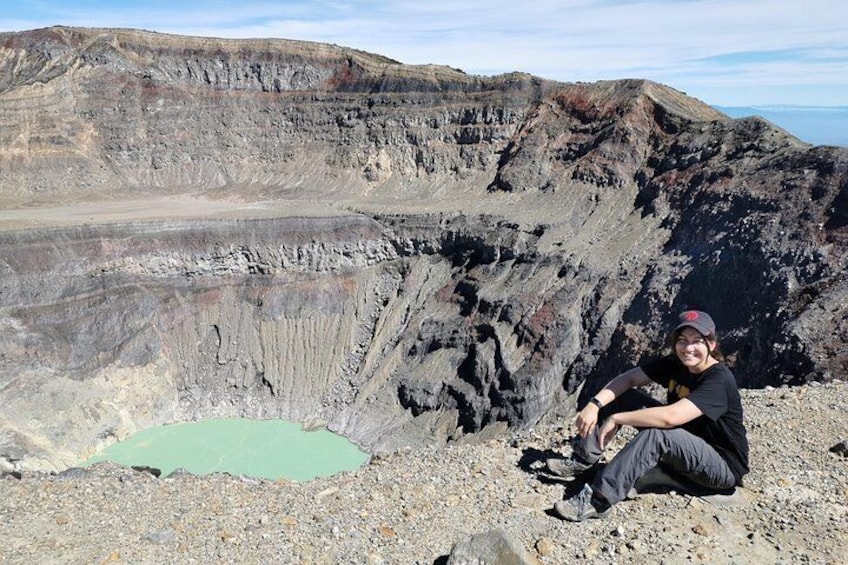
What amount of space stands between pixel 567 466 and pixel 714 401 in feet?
7.24

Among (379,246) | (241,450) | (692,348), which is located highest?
(692,348)

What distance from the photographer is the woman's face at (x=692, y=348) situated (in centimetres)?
687

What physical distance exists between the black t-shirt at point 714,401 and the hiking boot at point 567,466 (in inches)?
52.7

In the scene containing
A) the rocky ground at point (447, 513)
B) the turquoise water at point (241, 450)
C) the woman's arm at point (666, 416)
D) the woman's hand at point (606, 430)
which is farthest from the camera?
the turquoise water at point (241, 450)

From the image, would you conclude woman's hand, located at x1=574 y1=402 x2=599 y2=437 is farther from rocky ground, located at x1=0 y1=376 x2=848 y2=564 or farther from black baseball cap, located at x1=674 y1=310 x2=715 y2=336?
black baseball cap, located at x1=674 y1=310 x2=715 y2=336

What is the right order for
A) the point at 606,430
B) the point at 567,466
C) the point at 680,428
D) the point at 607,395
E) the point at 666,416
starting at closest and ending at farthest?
the point at 666,416 → the point at 680,428 → the point at 606,430 → the point at 607,395 → the point at 567,466

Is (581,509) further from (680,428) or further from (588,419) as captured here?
(680,428)

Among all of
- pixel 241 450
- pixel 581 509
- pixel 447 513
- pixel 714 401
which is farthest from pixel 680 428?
pixel 241 450

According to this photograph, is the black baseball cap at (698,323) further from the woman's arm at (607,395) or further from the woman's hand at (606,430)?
the woman's hand at (606,430)

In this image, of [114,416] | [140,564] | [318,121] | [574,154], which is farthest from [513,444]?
[318,121]

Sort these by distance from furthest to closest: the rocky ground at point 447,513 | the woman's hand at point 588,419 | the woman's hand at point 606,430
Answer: the woman's hand at point 588,419 < the woman's hand at point 606,430 < the rocky ground at point 447,513

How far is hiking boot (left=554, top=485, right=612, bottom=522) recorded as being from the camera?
739 centimetres

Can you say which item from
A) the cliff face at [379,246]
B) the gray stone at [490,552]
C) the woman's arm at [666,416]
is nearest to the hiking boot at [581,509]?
the gray stone at [490,552]

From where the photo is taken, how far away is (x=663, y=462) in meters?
7.34
